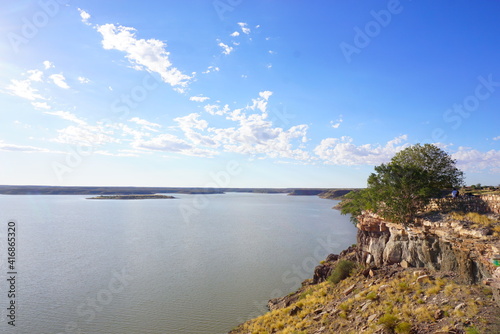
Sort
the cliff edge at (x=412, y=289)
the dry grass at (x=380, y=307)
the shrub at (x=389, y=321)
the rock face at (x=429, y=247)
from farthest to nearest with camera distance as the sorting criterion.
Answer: the rock face at (x=429, y=247), the shrub at (x=389, y=321), the dry grass at (x=380, y=307), the cliff edge at (x=412, y=289)

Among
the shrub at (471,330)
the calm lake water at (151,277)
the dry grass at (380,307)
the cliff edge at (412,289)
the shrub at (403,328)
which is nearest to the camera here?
the shrub at (471,330)

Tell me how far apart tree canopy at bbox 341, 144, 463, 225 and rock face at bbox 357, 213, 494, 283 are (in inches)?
61.0

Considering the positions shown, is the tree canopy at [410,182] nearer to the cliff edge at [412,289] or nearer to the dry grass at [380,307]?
the cliff edge at [412,289]

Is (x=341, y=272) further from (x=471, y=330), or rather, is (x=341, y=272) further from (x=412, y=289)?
(x=471, y=330)

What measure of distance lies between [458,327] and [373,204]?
60.8ft

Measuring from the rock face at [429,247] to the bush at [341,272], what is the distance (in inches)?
77.6

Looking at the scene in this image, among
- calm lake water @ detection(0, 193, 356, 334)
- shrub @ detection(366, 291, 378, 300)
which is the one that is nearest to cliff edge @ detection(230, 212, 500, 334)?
shrub @ detection(366, 291, 378, 300)

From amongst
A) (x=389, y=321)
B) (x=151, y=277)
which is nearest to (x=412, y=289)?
(x=389, y=321)

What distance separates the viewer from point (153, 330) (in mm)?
22609

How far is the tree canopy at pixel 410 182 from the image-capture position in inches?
1021

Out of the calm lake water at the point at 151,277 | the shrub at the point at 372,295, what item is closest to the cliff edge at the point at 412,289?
the shrub at the point at 372,295

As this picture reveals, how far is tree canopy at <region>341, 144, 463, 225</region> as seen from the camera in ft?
85.1

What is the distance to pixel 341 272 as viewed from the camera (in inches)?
1104

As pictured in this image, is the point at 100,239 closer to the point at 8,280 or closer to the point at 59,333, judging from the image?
the point at 8,280
